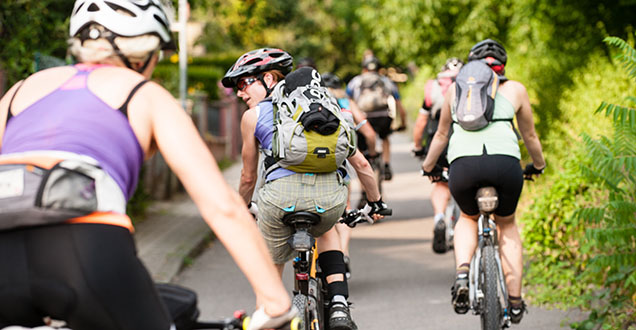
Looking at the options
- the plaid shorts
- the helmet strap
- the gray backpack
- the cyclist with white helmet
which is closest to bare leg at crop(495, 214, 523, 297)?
the gray backpack

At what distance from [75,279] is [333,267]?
295cm

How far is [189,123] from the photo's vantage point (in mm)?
2467

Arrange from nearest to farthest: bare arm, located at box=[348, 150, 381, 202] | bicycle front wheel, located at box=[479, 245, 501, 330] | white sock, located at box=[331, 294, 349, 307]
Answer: white sock, located at box=[331, 294, 349, 307]
bare arm, located at box=[348, 150, 381, 202]
bicycle front wheel, located at box=[479, 245, 501, 330]

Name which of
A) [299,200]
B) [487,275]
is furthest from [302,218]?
[487,275]

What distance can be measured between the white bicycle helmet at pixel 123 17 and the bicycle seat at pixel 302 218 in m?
2.18

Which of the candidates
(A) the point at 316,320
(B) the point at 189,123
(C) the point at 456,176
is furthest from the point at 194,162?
(C) the point at 456,176

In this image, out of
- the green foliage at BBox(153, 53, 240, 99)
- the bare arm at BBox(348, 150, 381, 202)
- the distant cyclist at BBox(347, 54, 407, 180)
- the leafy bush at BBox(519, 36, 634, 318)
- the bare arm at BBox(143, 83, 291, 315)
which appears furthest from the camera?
the green foliage at BBox(153, 53, 240, 99)

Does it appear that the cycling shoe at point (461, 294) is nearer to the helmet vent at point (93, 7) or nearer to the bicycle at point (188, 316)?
the bicycle at point (188, 316)

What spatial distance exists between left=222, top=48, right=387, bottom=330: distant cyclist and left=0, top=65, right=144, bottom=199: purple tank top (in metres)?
2.22

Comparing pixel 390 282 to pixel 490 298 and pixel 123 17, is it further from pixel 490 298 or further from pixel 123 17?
pixel 123 17

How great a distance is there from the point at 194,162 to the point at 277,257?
Result: 8.57ft

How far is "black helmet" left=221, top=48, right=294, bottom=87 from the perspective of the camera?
5129 millimetres

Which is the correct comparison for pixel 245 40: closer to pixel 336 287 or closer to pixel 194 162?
pixel 336 287

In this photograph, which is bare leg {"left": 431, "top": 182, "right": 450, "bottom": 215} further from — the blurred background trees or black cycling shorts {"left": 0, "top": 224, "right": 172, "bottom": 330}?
black cycling shorts {"left": 0, "top": 224, "right": 172, "bottom": 330}
